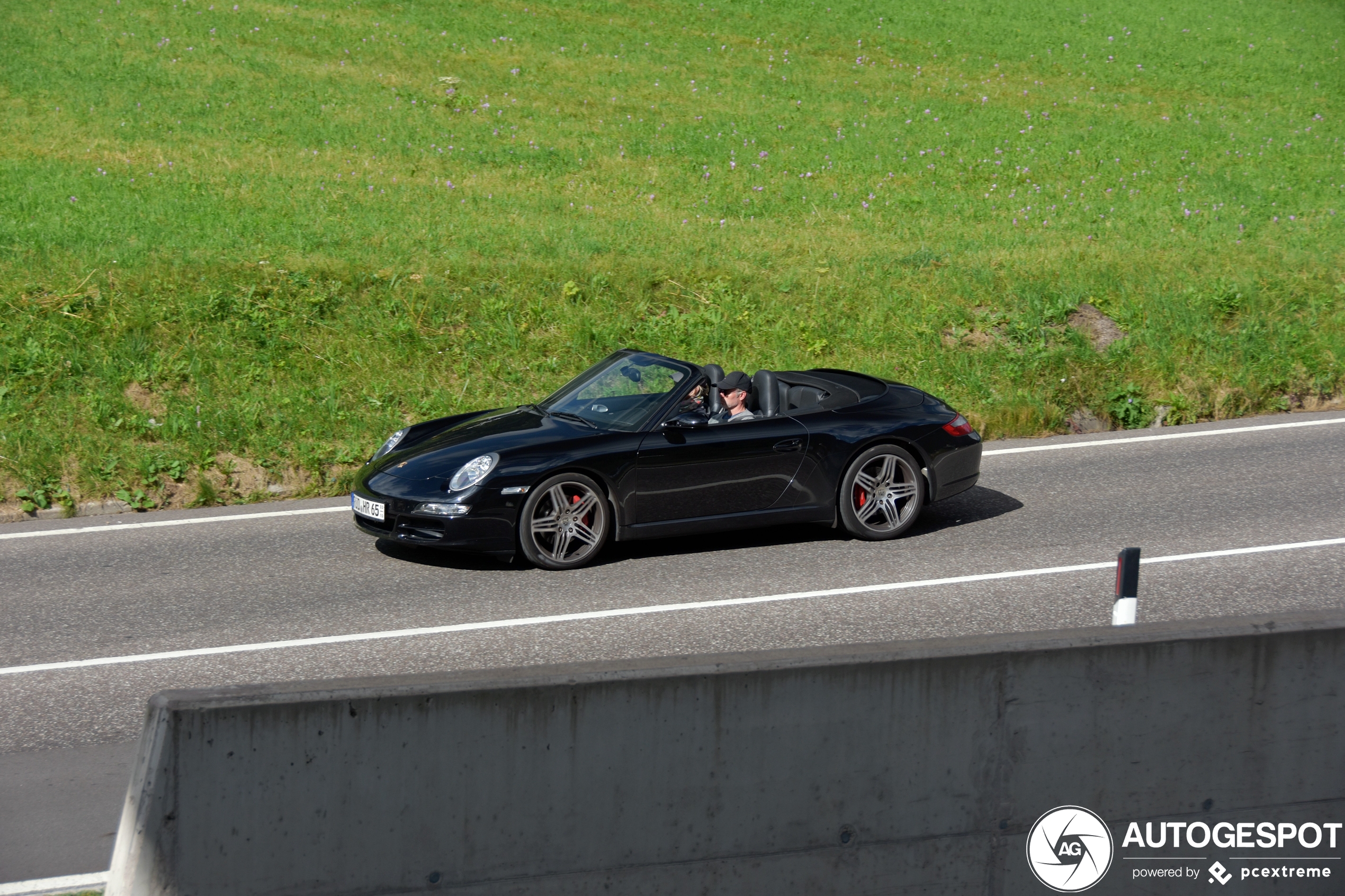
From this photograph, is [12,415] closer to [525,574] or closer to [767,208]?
[525,574]

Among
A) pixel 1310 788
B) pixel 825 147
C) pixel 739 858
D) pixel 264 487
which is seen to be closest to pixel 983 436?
pixel 264 487

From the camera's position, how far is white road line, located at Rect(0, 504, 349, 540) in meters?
9.72

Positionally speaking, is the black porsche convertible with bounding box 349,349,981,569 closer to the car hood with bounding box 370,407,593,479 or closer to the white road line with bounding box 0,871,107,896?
the car hood with bounding box 370,407,593,479

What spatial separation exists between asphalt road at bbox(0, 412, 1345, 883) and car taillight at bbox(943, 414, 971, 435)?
0.73m

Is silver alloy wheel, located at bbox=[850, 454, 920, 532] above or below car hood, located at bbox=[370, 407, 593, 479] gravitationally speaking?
below

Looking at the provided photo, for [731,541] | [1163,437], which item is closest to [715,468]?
[731,541]

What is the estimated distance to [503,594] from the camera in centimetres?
798

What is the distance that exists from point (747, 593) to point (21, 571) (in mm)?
4987

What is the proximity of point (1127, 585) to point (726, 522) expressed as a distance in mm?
3727

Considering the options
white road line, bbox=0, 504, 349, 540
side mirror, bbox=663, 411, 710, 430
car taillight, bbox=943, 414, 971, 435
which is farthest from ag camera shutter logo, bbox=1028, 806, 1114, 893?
white road line, bbox=0, 504, 349, 540

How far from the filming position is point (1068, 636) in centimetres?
420

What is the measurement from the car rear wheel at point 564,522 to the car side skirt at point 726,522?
0.19 m

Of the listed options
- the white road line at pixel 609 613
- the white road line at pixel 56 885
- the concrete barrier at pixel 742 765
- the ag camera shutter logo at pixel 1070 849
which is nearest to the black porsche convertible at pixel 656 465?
the white road line at pixel 609 613

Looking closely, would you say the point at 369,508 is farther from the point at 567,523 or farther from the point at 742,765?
the point at 742,765
